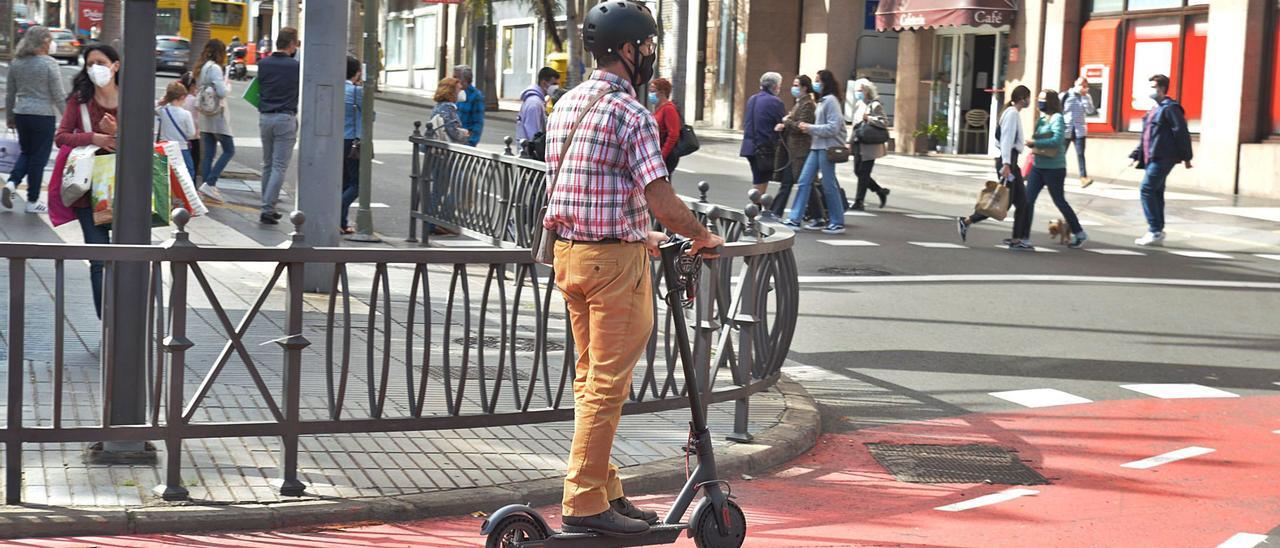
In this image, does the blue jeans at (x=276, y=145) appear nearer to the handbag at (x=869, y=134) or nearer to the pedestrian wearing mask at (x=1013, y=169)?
the handbag at (x=869, y=134)

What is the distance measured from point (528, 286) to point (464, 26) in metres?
56.0

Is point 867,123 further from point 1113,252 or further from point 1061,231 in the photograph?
point 1113,252

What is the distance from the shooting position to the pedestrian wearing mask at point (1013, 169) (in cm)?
1670

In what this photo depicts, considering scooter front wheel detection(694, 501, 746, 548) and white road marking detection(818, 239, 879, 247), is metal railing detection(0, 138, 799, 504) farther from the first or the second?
white road marking detection(818, 239, 879, 247)

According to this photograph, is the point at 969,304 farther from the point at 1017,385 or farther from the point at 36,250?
the point at 36,250

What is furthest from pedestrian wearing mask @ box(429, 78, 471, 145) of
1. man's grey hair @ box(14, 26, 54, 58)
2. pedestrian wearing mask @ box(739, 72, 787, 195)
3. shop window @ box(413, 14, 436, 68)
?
shop window @ box(413, 14, 436, 68)

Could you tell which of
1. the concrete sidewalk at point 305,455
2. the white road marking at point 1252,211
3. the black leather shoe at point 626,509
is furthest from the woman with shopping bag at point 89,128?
the white road marking at point 1252,211

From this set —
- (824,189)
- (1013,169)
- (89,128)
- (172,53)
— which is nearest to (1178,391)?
(89,128)

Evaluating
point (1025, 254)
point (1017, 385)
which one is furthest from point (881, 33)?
point (1017, 385)

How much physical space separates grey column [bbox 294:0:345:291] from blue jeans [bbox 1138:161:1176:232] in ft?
32.2

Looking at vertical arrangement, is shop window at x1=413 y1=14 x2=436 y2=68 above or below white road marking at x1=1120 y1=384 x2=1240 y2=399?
above

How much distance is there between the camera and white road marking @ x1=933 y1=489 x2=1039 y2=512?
6.38 meters

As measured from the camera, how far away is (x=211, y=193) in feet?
58.7

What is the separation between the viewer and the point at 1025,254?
16.3m
